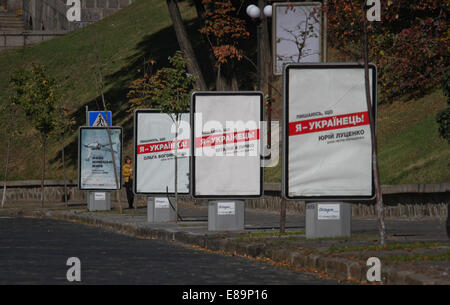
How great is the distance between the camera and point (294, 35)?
71.0ft

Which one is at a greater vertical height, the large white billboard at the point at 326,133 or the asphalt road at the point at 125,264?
the large white billboard at the point at 326,133

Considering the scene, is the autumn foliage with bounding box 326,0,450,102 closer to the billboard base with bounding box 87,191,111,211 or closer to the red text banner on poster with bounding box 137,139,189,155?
the red text banner on poster with bounding box 137,139,189,155

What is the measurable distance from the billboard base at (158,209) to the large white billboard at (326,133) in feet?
30.2

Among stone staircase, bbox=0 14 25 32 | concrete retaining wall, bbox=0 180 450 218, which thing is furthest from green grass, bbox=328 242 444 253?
stone staircase, bbox=0 14 25 32

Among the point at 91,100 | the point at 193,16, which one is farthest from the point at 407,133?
the point at 193,16

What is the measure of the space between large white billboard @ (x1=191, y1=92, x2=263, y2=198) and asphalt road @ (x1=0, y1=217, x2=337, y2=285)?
186 cm

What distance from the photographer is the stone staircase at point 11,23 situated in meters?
72.1

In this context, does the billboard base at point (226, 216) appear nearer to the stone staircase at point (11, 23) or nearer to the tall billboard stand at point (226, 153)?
the tall billboard stand at point (226, 153)

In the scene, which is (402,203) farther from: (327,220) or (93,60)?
(93,60)

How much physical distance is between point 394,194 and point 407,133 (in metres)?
6.82

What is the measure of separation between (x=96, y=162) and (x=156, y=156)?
735cm

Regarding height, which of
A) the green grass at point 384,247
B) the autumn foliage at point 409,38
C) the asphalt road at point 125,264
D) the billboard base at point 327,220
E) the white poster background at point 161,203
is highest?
the autumn foliage at point 409,38

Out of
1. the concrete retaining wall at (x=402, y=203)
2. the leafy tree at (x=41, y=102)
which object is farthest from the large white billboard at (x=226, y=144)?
the leafy tree at (x=41, y=102)

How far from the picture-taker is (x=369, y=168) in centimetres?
1880
